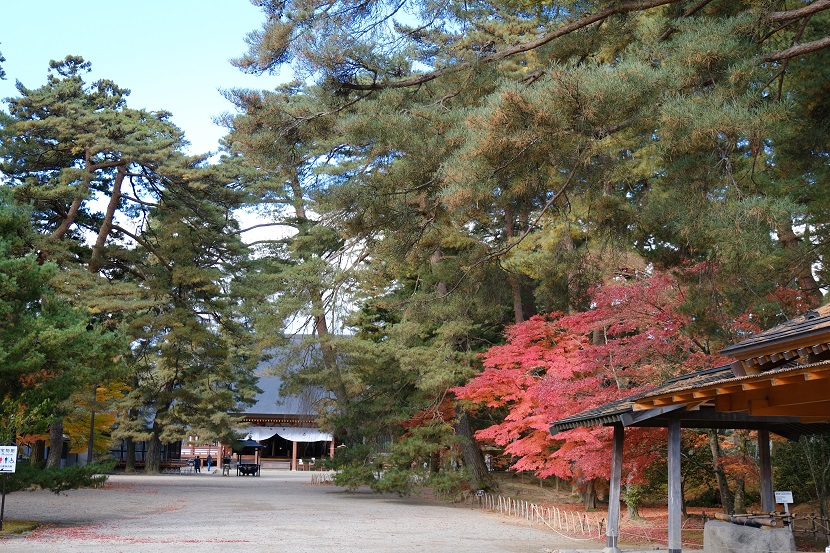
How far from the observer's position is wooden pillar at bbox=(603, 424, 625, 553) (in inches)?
378

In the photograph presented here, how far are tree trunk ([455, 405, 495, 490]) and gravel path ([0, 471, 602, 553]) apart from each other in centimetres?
110

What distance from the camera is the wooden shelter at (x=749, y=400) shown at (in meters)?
5.60

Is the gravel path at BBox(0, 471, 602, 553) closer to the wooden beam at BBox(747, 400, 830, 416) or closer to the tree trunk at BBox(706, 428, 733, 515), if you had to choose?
the tree trunk at BBox(706, 428, 733, 515)

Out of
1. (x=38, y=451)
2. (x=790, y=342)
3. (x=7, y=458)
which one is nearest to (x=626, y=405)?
(x=790, y=342)

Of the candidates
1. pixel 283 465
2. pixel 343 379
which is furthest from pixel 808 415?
pixel 283 465

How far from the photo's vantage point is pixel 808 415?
27.1ft

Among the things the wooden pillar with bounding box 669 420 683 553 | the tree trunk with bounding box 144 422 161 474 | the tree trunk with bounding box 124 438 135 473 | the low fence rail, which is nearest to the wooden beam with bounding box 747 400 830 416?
the wooden pillar with bounding box 669 420 683 553

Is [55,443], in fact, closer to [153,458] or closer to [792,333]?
[153,458]

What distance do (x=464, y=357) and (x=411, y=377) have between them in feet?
7.01

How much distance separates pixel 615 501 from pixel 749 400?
2.70 m

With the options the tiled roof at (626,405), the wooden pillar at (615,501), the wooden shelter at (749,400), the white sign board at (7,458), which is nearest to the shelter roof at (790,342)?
the wooden shelter at (749,400)

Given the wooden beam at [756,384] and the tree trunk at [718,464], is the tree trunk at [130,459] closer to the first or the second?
the tree trunk at [718,464]

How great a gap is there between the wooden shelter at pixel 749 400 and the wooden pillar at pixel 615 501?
0.04 ft

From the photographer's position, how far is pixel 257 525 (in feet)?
45.2
